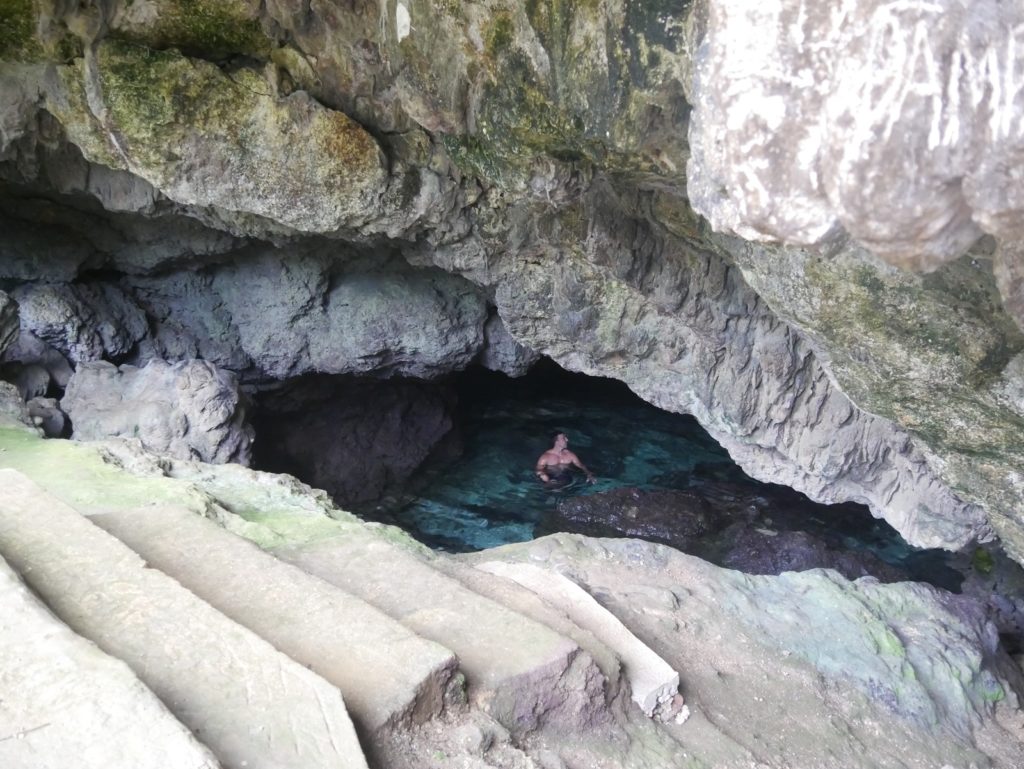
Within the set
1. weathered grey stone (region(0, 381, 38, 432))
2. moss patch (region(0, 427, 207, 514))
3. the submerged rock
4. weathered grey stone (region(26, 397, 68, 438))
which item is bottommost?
the submerged rock

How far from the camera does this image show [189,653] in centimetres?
194

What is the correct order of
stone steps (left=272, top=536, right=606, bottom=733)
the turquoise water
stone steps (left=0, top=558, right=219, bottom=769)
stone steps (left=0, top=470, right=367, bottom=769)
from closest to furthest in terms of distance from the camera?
1. stone steps (left=0, top=558, right=219, bottom=769)
2. stone steps (left=0, top=470, right=367, bottom=769)
3. stone steps (left=272, top=536, right=606, bottom=733)
4. the turquoise water

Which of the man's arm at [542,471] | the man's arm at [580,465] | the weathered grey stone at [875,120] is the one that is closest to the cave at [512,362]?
the weathered grey stone at [875,120]

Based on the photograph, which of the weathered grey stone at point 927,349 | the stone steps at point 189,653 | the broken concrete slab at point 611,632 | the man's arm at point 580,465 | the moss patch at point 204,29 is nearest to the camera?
the stone steps at point 189,653

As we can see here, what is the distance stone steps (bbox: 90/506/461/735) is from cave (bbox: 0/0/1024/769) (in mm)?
12

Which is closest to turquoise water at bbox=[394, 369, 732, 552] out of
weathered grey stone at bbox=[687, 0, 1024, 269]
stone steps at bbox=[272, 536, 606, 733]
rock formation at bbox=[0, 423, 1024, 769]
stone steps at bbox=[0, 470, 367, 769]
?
rock formation at bbox=[0, 423, 1024, 769]

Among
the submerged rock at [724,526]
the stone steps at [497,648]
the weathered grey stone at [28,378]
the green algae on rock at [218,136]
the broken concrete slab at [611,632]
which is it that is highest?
the green algae on rock at [218,136]

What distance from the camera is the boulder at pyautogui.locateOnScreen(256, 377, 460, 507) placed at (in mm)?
7457

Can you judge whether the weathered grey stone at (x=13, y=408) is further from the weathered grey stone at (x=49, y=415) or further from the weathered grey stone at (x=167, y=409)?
the weathered grey stone at (x=167, y=409)

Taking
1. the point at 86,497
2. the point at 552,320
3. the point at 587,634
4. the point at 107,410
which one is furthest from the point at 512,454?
the point at 587,634

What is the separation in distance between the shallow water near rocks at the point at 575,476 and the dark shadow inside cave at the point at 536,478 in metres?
0.02

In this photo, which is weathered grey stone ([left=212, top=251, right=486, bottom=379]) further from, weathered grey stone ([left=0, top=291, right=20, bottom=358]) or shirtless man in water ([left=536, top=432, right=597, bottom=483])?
weathered grey stone ([left=0, top=291, right=20, bottom=358])

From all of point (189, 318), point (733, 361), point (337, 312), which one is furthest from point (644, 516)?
point (189, 318)

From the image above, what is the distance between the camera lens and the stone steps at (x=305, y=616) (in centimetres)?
194
